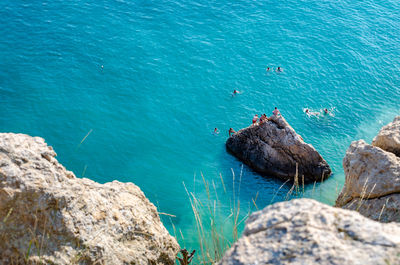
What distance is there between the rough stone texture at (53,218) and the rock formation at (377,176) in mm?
5391

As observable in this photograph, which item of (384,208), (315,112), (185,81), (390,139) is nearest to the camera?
(384,208)

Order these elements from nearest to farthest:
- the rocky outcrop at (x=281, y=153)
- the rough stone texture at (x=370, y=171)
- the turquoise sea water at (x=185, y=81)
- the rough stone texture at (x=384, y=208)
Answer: the rough stone texture at (x=384, y=208), the rough stone texture at (x=370, y=171), the rocky outcrop at (x=281, y=153), the turquoise sea water at (x=185, y=81)

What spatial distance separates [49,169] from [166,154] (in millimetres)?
19217

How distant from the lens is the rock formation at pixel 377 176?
10.4 meters

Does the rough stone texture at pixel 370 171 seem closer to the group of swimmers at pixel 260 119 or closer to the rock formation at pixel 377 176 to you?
the rock formation at pixel 377 176

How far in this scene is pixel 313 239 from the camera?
3.72m

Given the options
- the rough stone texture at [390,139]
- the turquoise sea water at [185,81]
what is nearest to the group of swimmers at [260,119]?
the turquoise sea water at [185,81]

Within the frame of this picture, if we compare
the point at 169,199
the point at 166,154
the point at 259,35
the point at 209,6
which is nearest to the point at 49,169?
the point at 169,199

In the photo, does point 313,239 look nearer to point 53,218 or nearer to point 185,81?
point 53,218

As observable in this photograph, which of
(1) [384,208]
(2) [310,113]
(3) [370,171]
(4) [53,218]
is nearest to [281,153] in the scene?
(2) [310,113]

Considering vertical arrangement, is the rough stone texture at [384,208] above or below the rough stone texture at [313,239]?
below

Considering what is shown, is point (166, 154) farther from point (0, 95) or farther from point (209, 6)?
point (209, 6)

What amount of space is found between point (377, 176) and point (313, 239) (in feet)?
27.1

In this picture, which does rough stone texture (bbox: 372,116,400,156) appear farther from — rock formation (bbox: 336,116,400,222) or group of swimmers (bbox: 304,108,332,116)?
group of swimmers (bbox: 304,108,332,116)
